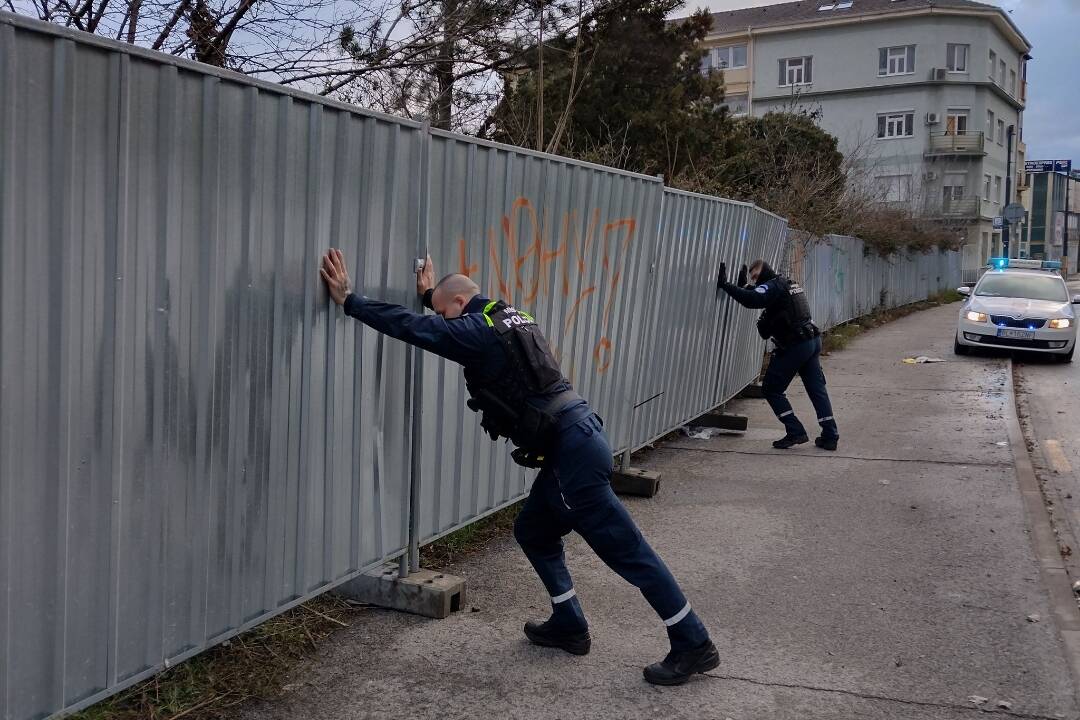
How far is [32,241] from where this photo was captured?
108 inches

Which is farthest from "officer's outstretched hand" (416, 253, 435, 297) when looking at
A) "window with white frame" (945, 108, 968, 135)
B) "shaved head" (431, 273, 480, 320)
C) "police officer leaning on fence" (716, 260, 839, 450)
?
"window with white frame" (945, 108, 968, 135)

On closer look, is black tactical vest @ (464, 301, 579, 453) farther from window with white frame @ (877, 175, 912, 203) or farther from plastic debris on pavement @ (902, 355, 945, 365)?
window with white frame @ (877, 175, 912, 203)

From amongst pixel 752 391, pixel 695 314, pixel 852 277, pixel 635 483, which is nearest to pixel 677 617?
pixel 635 483

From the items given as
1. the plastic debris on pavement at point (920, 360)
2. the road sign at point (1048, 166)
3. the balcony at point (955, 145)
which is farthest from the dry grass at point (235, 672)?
the road sign at point (1048, 166)

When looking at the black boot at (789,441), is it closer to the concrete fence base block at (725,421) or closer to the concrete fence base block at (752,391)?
the concrete fence base block at (725,421)

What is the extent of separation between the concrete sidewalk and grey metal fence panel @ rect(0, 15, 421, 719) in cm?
63

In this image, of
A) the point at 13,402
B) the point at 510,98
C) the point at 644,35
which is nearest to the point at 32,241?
the point at 13,402

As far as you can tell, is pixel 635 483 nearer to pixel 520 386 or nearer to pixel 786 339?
pixel 786 339

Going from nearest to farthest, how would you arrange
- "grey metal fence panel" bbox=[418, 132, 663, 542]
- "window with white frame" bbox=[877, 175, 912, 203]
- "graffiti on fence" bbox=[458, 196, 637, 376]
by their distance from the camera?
"grey metal fence panel" bbox=[418, 132, 663, 542]
"graffiti on fence" bbox=[458, 196, 637, 376]
"window with white frame" bbox=[877, 175, 912, 203]

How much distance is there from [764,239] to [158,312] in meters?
8.30

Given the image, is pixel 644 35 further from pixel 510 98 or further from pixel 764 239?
pixel 764 239

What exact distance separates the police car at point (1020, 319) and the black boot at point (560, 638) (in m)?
14.2

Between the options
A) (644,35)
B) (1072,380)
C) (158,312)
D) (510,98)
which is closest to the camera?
(158,312)

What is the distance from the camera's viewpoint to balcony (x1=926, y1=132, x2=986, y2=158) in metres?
51.6
